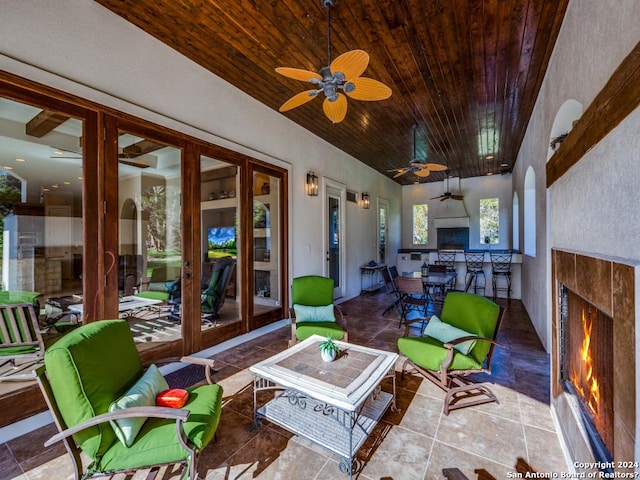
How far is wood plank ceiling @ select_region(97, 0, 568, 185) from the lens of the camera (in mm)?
2537

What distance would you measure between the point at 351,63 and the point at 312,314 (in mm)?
2691

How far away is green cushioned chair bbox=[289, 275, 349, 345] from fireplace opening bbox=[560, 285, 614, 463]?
188 cm

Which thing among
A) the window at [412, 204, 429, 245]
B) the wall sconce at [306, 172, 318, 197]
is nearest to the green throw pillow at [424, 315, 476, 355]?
the wall sconce at [306, 172, 318, 197]

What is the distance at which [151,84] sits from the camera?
2.93 metres

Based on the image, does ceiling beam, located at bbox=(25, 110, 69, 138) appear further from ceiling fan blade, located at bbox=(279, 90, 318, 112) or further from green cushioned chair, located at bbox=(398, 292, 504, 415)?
green cushioned chair, located at bbox=(398, 292, 504, 415)

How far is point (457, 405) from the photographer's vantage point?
96.4 inches

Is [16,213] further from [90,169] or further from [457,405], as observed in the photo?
[457,405]

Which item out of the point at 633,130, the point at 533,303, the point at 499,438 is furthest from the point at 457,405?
the point at 533,303

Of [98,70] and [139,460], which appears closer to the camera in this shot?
[139,460]

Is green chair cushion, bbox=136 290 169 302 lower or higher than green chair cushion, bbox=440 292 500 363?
higher

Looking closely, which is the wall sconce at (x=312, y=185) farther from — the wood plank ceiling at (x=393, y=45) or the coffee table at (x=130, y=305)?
the coffee table at (x=130, y=305)

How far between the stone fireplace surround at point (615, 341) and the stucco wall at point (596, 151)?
0.08 metres

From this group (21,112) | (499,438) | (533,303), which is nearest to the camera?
(499,438)

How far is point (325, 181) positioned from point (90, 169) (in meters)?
3.99
